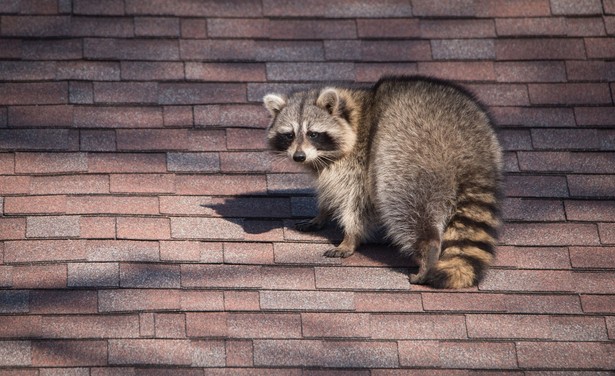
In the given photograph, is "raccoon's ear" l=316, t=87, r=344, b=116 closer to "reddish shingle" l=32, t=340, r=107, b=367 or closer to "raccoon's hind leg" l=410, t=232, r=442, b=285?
"raccoon's hind leg" l=410, t=232, r=442, b=285

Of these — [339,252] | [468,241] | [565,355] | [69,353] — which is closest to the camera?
[69,353]

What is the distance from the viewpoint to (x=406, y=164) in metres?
5.42

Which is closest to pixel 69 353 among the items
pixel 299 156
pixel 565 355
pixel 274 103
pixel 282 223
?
pixel 282 223

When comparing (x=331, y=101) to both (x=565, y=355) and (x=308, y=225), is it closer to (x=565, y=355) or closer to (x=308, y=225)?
(x=308, y=225)

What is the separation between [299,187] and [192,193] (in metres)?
0.65

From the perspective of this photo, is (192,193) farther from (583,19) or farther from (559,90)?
(583,19)

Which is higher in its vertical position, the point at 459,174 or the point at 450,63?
the point at 450,63

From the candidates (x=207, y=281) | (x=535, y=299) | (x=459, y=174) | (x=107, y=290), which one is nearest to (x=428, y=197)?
(x=459, y=174)

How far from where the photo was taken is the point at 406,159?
5.43 meters

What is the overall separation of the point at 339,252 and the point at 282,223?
1.17 feet

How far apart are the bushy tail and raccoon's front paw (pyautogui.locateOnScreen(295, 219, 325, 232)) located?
73cm

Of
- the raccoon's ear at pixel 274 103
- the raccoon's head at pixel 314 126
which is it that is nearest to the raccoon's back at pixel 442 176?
the raccoon's head at pixel 314 126

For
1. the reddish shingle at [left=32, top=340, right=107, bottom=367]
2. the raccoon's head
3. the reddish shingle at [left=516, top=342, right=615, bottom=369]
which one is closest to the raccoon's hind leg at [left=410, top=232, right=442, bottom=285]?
the reddish shingle at [left=516, top=342, right=615, bottom=369]

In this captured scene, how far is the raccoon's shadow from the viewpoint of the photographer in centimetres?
536
